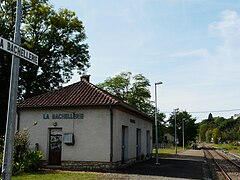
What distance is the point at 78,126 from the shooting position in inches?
672

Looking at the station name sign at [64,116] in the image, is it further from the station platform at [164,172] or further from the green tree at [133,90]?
the green tree at [133,90]

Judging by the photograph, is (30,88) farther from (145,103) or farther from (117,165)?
(145,103)

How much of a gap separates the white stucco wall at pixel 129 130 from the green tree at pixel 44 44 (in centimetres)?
1224

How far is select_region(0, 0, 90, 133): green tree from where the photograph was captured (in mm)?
29266

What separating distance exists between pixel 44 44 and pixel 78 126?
16.9 metres

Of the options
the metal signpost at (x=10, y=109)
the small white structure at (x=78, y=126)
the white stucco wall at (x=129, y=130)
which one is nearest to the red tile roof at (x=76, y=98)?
the small white structure at (x=78, y=126)

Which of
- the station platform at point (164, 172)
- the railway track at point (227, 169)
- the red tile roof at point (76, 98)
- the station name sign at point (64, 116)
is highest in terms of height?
the red tile roof at point (76, 98)

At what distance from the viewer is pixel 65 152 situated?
17016 millimetres

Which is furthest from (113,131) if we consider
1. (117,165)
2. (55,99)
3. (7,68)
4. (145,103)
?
(145,103)

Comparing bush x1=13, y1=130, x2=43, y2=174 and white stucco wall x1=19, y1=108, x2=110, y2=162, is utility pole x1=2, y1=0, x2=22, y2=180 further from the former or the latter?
white stucco wall x1=19, y1=108, x2=110, y2=162

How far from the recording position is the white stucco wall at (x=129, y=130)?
667 inches

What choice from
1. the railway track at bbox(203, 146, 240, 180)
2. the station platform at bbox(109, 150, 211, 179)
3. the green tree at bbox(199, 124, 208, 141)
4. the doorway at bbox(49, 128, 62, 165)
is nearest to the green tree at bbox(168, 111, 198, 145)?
the railway track at bbox(203, 146, 240, 180)

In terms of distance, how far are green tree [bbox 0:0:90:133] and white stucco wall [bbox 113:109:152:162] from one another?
12.2m

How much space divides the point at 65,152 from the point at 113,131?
303 centimetres
